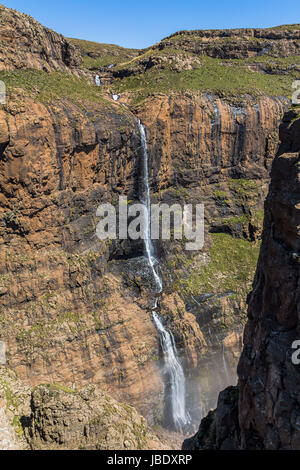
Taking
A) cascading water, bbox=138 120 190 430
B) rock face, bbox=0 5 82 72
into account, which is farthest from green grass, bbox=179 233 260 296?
rock face, bbox=0 5 82 72

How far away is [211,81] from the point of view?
169 ft

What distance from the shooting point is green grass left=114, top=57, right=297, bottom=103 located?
4794cm

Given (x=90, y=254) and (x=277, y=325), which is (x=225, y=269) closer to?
(x=90, y=254)

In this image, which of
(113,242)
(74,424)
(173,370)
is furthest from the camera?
(113,242)

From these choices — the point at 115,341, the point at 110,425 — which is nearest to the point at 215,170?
the point at 115,341

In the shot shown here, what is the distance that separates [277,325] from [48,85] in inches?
1286

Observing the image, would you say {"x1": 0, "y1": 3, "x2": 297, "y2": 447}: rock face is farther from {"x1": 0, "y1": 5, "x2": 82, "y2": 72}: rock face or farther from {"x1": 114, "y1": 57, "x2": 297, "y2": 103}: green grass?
{"x1": 114, "y1": 57, "x2": 297, "y2": 103}: green grass

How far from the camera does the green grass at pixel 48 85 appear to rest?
32.9 metres

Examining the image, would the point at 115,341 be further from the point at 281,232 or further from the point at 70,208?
the point at 281,232

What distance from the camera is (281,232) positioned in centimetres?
1272

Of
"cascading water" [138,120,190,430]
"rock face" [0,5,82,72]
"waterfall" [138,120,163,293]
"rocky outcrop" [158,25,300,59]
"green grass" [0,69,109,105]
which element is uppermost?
"rocky outcrop" [158,25,300,59]

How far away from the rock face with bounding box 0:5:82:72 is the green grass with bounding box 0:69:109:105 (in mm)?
1112

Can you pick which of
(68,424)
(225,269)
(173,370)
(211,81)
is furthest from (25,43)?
(173,370)

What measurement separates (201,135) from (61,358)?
29.6 meters
